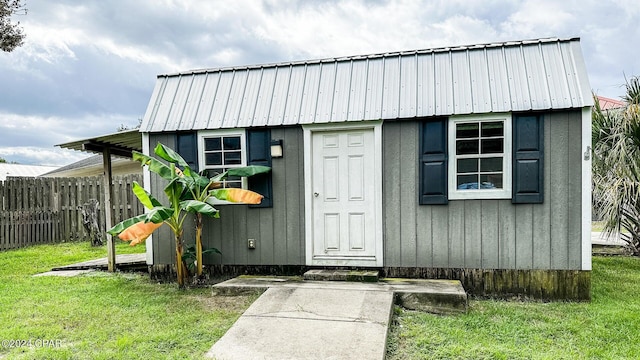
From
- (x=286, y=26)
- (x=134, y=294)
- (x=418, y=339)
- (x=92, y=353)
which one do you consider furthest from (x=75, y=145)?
(x=286, y=26)

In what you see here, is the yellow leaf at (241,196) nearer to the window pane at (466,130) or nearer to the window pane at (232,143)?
the window pane at (232,143)

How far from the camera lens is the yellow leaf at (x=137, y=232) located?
4.27 m

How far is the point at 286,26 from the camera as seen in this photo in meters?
11.6

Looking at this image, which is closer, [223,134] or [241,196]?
[241,196]

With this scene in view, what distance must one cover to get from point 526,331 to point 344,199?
2498mm

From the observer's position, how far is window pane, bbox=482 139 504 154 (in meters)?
4.43

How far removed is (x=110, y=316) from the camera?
3.85 m

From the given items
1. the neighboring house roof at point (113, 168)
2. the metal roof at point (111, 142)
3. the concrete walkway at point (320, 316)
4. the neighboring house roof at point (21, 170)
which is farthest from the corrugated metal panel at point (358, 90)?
the neighboring house roof at point (21, 170)

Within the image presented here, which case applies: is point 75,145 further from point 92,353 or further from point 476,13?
point 476,13

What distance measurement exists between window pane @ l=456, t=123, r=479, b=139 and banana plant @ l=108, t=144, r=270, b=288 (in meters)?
2.51

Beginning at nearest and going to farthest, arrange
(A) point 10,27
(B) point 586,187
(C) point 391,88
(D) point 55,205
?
(B) point 586,187, (C) point 391,88, (A) point 10,27, (D) point 55,205

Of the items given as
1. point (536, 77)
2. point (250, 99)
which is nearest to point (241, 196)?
point (250, 99)

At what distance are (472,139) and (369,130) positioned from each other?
1.28m

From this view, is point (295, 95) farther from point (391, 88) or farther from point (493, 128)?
point (493, 128)
